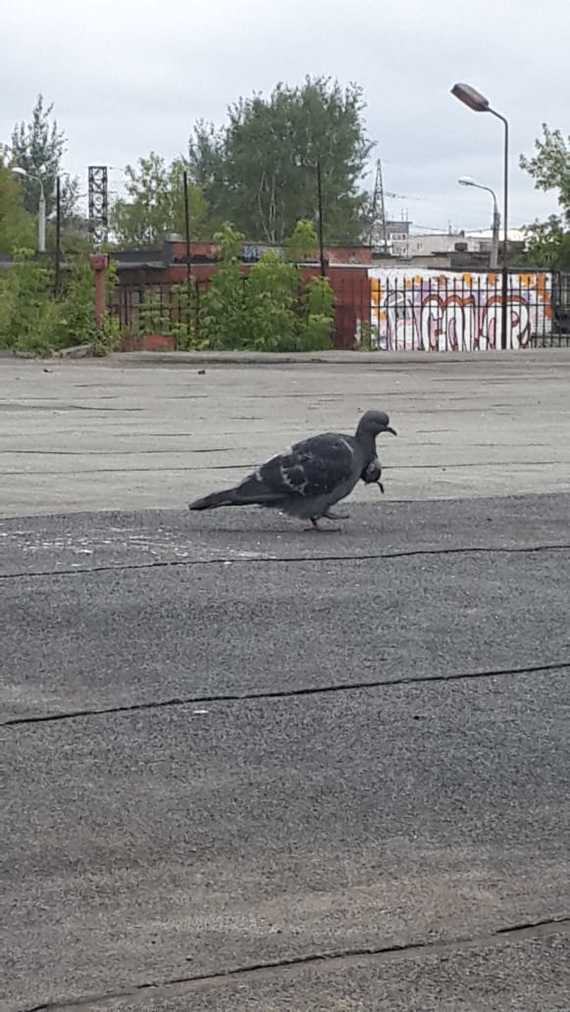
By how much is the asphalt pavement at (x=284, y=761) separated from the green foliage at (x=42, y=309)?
26.3 meters

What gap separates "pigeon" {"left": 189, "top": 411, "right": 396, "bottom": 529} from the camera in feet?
29.8

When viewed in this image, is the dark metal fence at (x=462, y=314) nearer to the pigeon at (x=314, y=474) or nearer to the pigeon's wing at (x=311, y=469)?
the pigeon at (x=314, y=474)

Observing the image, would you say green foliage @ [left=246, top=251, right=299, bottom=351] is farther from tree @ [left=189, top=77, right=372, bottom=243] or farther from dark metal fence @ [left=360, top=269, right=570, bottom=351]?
tree @ [left=189, top=77, right=372, bottom=243]

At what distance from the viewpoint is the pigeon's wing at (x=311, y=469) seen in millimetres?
9086

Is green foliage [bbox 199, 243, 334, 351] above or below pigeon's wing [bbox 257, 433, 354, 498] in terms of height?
above

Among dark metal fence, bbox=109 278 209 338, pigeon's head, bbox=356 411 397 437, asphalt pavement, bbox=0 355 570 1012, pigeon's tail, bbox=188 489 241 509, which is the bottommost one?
asphalt pavement, bbox=0 355 570 1012

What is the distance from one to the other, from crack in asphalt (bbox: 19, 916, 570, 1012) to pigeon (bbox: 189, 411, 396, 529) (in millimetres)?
5026

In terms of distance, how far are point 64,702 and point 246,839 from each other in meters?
1.49

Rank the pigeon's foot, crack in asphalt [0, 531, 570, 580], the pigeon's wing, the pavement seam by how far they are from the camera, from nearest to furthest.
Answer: crack in asphalt [0, 531, 570, 580]
the pigeon's wing
the pigeon's foot
the pavement seam

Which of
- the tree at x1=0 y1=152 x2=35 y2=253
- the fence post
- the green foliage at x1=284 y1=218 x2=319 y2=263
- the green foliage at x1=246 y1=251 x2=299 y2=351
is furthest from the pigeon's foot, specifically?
the tree at x1=0 y1=152 x2=35 y2=253

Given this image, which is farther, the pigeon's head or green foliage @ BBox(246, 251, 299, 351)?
green foliage @ BBox(246, 251, 299, 351)

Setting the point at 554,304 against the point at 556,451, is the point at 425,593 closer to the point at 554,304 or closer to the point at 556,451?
the point at 556,451

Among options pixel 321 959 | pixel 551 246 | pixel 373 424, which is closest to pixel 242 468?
pixel 373 424

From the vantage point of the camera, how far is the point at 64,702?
6.04 m
